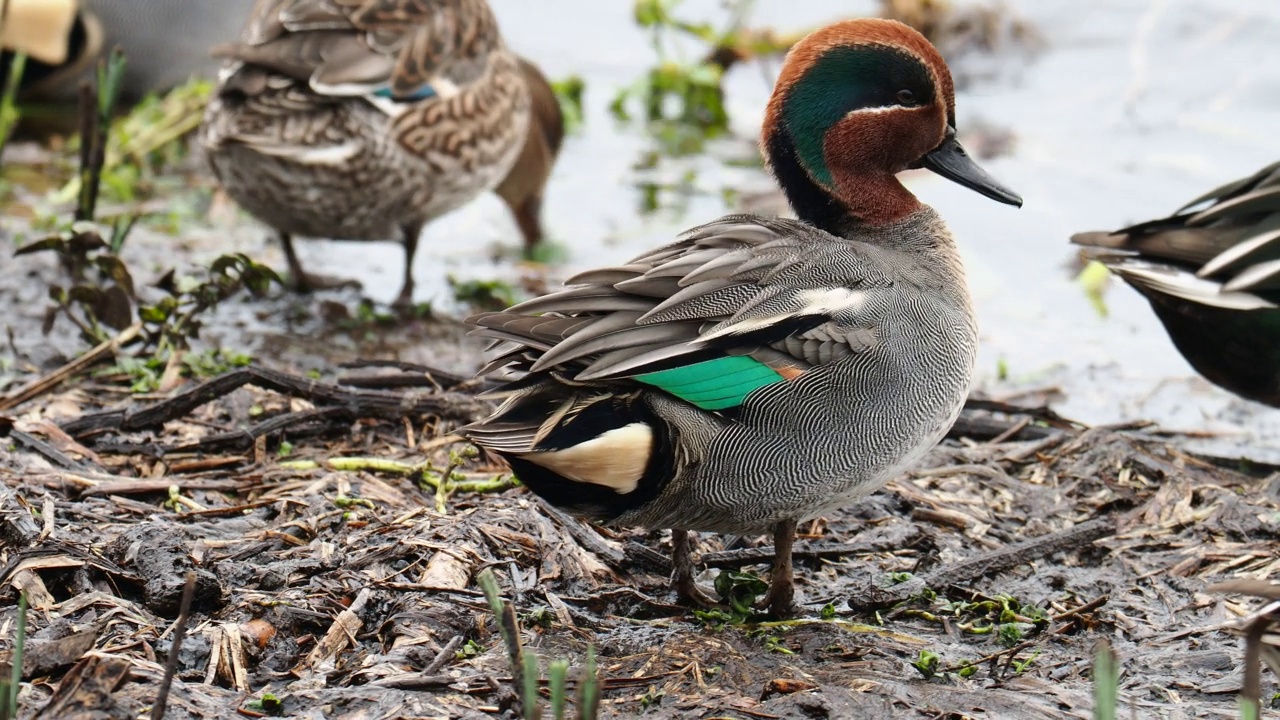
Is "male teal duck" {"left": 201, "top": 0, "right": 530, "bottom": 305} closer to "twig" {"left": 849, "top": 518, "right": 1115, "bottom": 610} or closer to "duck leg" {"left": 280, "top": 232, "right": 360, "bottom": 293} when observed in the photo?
"duck leg" {"left": 280, "top": 232, "right": 360, "bottom": 293}

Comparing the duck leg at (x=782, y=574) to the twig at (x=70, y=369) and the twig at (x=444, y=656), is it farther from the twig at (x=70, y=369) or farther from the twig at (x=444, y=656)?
the twig at (x=70, y=369)

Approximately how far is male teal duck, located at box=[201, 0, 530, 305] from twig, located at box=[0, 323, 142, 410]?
1.06m

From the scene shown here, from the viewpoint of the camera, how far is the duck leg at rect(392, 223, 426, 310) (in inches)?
232

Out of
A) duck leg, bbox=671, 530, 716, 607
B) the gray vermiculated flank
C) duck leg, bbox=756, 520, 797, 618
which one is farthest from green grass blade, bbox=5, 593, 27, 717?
duck leg, bbox=756, 520, 797, 618

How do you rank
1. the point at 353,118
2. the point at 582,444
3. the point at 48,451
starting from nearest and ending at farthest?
the point at 582,444
the point at 48,451
the point at 353,118

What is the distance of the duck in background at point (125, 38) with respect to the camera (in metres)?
8.11

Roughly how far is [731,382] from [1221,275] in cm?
195

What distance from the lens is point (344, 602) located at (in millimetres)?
3029

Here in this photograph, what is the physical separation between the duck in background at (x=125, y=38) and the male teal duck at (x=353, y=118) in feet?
9.24

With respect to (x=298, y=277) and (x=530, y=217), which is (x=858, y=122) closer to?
(x=298, y=277)

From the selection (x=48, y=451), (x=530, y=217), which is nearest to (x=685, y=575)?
(x=48, y=451)

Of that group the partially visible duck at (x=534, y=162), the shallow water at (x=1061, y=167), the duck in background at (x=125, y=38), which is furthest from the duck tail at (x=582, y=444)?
the duck in background at (x=125, y=38)

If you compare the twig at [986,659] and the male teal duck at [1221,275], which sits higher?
the male teal duck at [1221,275]

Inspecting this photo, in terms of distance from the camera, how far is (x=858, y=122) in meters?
3.45
